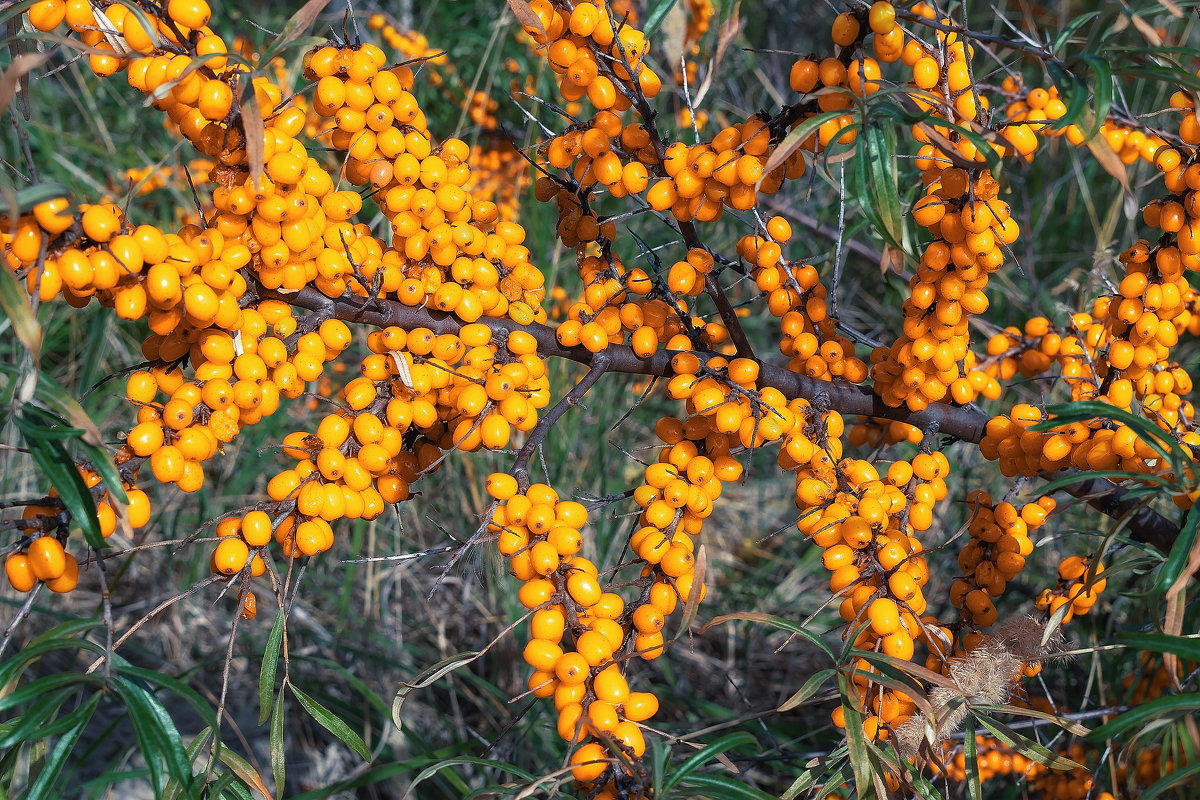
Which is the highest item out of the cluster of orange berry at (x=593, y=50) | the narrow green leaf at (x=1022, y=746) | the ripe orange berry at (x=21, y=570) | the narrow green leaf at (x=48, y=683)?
the cluster of orange berry at (x=593, y=50)

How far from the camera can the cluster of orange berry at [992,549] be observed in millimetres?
1062

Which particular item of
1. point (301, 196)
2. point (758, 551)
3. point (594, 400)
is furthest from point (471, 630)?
point (301, 196)

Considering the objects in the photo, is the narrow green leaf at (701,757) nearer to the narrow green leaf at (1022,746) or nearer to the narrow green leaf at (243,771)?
the narrow green leaf at (1022,746)

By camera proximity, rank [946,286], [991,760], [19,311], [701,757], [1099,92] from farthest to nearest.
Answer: [991,760], [946,286], [701,757], [1099,92], [19,311]

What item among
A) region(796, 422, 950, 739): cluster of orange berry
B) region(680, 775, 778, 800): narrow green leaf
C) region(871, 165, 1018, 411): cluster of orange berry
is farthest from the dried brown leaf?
region(680, 775, 778, 800): narrow green leaf

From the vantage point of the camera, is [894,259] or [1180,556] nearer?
[1180,556]

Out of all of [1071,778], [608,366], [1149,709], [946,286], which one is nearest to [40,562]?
[608,366]

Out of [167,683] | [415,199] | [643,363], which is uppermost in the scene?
[415,199]

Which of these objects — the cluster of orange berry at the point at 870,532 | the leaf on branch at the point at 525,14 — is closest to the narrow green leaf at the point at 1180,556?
the cluster of orange berry at the point at 870,532

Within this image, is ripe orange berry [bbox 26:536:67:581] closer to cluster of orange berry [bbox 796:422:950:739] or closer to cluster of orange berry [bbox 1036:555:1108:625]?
cluster of orange berry [bbox 796:422:950:739]

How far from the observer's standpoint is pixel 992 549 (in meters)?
1.10

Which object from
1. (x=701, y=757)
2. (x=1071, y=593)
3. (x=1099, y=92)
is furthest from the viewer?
(x=1071, y=593)

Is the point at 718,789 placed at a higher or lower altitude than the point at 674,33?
lower

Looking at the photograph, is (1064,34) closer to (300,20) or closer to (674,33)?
(674,33)
